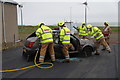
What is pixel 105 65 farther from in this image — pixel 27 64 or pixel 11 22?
pixel 11 22

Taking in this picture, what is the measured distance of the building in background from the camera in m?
11.3

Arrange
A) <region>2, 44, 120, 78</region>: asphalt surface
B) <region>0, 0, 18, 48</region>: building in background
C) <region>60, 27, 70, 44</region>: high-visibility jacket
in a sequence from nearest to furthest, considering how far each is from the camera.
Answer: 1. <region>2, 44, 120, 78</region>: asphalt surface
2. <region>60, 27, 70, 44</region>: high-visibility jacket
3. <region>0, 0, 18, 48</region>: building in background

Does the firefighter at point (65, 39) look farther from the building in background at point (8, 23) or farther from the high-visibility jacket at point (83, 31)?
the building in background at point (8, 23)

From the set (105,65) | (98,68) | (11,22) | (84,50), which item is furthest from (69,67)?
(11,22)

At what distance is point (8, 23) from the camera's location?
1202cm

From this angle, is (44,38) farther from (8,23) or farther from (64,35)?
(8,23)

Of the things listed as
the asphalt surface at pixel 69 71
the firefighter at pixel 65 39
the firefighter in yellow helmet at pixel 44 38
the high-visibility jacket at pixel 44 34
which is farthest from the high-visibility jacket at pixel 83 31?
the high-visibility jacket at pixel 44 34

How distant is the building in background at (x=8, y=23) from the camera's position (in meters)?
11.3

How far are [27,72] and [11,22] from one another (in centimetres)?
744

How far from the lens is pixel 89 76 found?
17.3ft

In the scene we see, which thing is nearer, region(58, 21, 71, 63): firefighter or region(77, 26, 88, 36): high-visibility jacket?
region(58, 21, 71, 63): firefighter

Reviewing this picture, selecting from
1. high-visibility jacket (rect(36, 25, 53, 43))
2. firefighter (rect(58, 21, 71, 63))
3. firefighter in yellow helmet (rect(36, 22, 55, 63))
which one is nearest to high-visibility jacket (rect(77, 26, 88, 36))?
firefighter (rect(58, 21, 71, 63))

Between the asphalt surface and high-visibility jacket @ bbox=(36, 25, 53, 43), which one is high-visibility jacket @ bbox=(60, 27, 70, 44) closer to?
high-visibility jacket @ bbox=(36, 25, 53, 43)

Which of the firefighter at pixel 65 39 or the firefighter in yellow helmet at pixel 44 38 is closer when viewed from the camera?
the firefighter in yellow helmet at pixel 44 38
